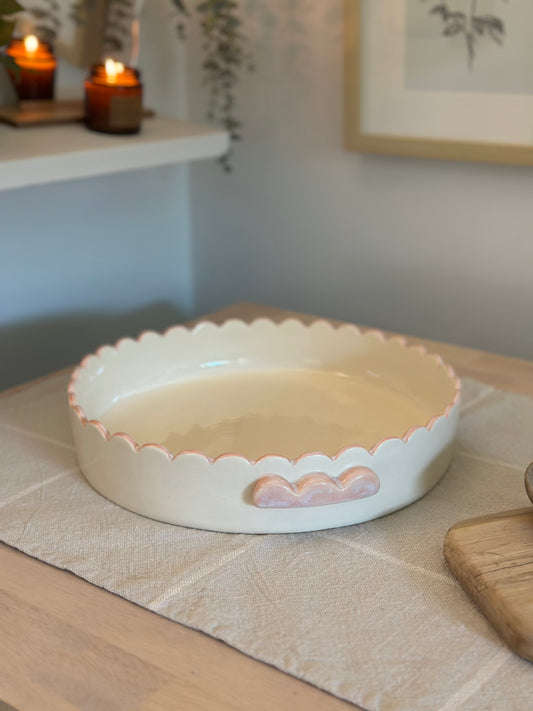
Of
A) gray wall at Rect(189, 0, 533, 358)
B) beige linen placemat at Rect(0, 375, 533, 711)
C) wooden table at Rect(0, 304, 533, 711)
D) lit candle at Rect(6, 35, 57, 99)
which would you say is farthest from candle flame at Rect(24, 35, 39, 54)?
wooden table at Rect(0, 304, 533, 711)

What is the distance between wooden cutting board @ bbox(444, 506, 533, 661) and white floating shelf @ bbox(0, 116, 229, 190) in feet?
1.82

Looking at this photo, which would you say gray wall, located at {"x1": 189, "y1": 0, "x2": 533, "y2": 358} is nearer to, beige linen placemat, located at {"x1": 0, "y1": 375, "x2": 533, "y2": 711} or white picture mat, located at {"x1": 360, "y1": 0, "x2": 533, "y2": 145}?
white picture mat, located at {"x1": 360, "y1": 0, "x2": 533, "y2": 145}

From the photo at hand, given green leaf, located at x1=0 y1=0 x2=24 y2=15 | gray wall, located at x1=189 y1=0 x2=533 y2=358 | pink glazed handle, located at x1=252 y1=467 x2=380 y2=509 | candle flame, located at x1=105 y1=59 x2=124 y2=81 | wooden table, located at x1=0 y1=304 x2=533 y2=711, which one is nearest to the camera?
wooden table, located at x1=0 y1=304 x2=533 y2=711

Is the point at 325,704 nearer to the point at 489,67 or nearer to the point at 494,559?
the point at 494,559

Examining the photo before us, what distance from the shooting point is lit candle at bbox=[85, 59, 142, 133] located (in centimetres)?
101

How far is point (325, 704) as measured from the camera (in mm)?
532

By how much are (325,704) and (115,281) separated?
0.88 m

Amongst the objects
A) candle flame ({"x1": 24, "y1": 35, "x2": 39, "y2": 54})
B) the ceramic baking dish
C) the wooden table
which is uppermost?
candle flame ({"x1": 24, "y1": 35, "x2": 39, "y2": 54})

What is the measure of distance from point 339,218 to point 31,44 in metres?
0.46

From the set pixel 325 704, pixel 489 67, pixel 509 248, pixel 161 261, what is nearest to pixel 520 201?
pixel 509 248

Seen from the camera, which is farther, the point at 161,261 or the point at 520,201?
the point at 161,261

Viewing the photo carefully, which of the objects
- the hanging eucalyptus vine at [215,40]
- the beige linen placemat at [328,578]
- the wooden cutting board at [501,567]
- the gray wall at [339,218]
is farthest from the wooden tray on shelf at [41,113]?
the wooden cutting board at [501,567]

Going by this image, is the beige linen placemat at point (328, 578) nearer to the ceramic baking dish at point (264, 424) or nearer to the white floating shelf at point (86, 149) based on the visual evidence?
the ceramic baking dish at point (264, 424)

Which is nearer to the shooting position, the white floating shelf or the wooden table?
the wooden table
